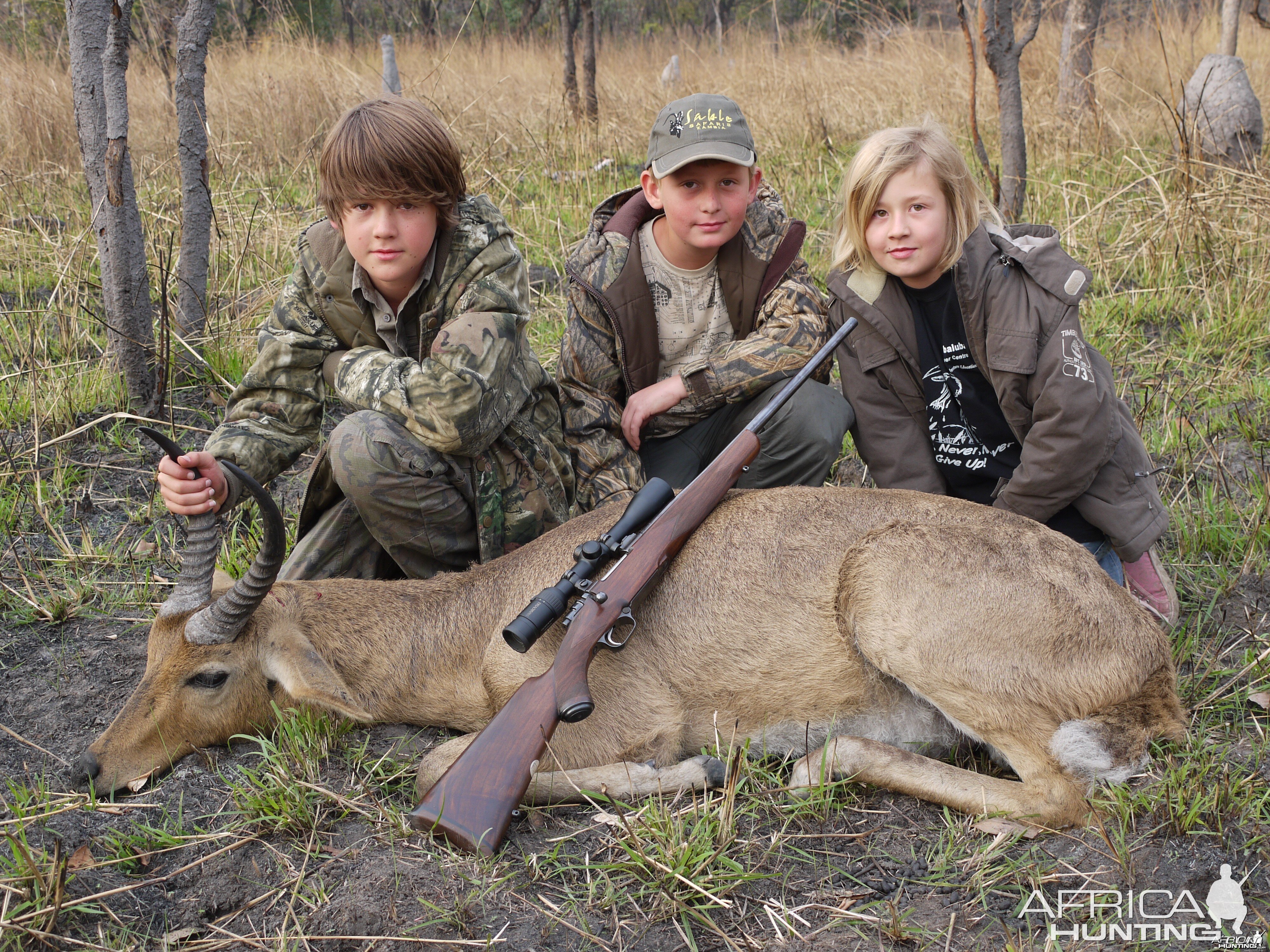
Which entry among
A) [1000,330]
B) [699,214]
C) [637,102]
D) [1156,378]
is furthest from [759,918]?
[637,102]

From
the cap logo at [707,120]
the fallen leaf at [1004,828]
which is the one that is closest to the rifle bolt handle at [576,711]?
the fallen leaf at [1004,828]

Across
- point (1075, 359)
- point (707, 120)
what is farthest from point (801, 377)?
point (707, 120)

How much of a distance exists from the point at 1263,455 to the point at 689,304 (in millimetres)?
3211

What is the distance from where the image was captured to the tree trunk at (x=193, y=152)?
584cm

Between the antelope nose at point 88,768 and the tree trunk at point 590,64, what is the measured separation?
31.9 feet

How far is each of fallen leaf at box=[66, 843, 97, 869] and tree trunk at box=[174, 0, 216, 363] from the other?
13.4 ft

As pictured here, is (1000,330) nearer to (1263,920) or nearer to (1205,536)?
(1205,536)

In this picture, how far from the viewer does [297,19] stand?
11625 millimetres

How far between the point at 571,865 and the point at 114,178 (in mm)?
4569

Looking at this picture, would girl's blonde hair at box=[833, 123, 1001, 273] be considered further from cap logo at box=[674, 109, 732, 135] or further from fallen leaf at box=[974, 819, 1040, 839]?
fallen leaf at box=[974, 819, 1040, 839]

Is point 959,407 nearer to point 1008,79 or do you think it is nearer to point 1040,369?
point 1040,369

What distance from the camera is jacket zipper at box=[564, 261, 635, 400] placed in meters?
4.89

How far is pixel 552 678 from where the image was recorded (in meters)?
3.26

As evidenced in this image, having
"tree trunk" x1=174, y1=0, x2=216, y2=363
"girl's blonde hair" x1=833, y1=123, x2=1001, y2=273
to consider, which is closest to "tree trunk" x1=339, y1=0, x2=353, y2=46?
"tree trunk" x1=174, y1=0, x2=216, y2=363
